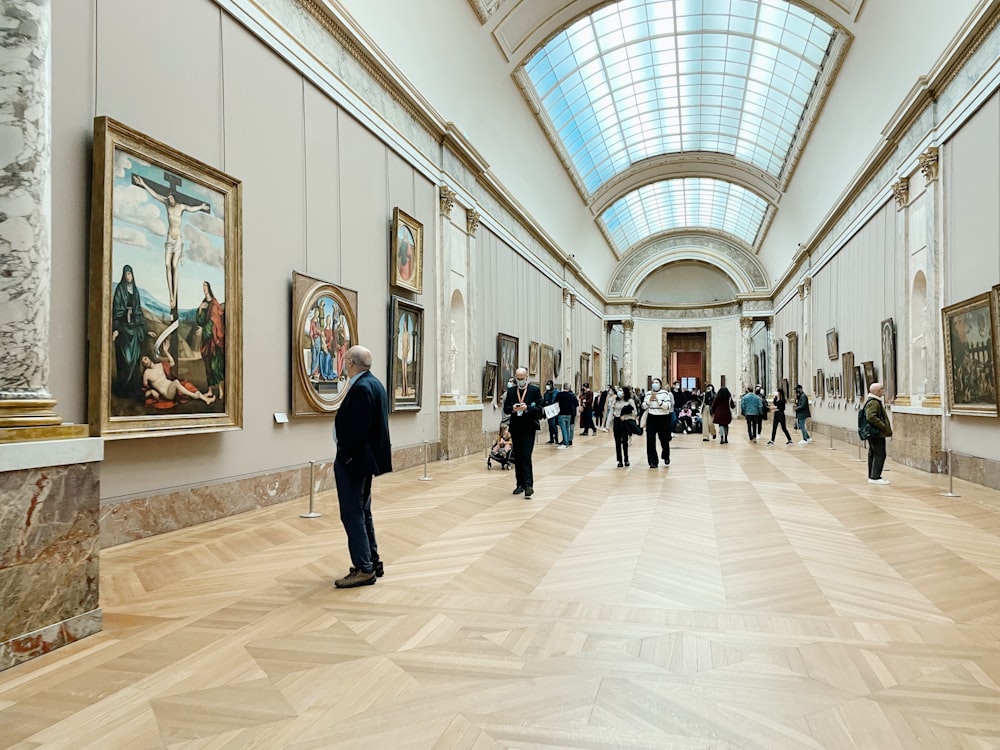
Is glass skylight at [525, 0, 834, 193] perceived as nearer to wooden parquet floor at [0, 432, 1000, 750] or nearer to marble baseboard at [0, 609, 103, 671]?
wooden parquet floor at [0, 432, 1000, 750]

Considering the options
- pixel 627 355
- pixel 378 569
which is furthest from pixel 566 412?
pixel 627 355

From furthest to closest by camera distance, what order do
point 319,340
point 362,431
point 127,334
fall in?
point 319,340 < point 127,334 < point 362,431

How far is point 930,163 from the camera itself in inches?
502

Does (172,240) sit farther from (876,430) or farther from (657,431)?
(876,430)

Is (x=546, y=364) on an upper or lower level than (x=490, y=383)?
upper

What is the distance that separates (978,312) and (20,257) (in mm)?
11876

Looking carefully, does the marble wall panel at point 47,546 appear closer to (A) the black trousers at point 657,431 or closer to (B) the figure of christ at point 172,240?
(B) the figure of christ at point 172,240

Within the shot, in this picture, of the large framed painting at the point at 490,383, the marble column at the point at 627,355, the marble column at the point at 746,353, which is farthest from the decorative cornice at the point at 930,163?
the marble column at the point at 627,355

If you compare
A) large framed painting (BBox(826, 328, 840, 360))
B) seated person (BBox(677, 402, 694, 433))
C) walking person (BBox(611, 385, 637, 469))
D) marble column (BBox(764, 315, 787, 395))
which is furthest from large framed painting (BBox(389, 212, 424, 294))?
marble column (BBox(764, 315, 787, 395))

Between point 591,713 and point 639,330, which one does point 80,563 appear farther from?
point 639,330

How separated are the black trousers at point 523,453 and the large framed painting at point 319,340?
250 centimetres

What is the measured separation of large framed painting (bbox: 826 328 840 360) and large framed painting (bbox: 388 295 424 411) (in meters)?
14.6

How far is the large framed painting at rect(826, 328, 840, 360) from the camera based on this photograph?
2218 cm

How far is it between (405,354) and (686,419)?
1478cm
